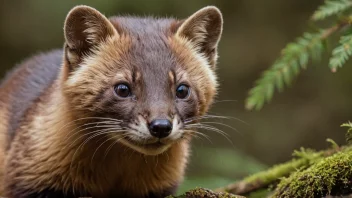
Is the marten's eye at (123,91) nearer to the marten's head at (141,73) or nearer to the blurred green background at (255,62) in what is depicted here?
the marten's head at (141,73)

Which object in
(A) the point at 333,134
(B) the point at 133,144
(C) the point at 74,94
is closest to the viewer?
(B) the point at 133,144

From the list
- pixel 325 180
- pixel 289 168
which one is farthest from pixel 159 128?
pixel 289 168

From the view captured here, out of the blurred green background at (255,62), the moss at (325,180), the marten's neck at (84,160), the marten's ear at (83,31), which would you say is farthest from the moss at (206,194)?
the blurred green background at (255,62)

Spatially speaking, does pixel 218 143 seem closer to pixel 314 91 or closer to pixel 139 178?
pixel 314 91

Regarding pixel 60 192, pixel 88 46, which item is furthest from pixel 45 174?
pixel 88 46

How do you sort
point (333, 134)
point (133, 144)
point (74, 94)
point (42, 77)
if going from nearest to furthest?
point (133, 144) < point (74, 94) < point (42, 77) < point (333, 134)

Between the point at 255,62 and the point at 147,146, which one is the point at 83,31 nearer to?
the point at 147,146

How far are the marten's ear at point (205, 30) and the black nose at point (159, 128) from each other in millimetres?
1235

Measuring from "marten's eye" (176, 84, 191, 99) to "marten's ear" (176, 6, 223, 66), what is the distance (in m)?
0.65

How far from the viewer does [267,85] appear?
560cm

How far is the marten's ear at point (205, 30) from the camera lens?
5.58 meters

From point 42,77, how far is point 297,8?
6977mm

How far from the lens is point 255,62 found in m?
12.5

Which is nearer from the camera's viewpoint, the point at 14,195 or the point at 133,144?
the point at 133,144
